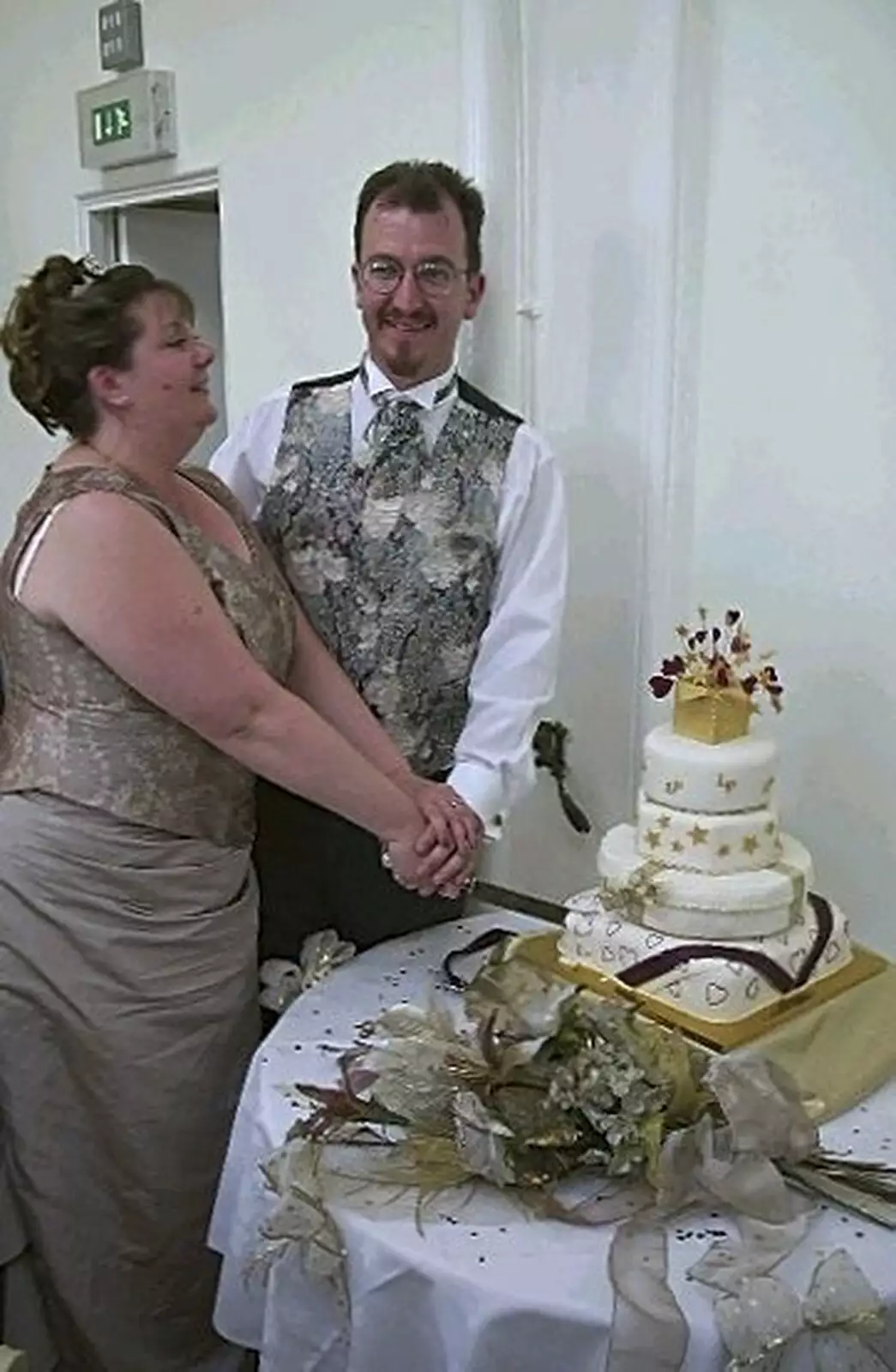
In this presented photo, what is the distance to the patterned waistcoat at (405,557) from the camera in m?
1.90

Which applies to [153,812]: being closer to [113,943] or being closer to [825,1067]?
[113,943]

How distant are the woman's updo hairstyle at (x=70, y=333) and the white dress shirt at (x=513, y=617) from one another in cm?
37

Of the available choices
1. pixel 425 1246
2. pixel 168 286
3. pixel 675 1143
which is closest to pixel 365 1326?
pixel 425 1246

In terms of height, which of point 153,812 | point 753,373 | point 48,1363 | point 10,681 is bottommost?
point 48,1363

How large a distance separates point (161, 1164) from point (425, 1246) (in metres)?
0.64

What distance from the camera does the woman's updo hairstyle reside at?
5.49ft

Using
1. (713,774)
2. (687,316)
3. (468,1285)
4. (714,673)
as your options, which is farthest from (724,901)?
(687,316)

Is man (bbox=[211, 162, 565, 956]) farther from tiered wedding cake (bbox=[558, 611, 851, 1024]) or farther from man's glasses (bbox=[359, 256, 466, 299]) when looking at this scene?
tiered wedding cake (bbox=[558, 611, 851, 1024])

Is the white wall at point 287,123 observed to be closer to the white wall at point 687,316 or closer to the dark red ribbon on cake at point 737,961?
the white wall at point 687,316

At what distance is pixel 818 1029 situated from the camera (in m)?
1.48

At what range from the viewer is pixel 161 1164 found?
5.70ft

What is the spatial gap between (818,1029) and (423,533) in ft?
2.61

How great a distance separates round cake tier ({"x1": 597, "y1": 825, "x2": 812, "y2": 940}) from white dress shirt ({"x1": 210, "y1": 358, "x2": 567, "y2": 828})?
0.36 meters

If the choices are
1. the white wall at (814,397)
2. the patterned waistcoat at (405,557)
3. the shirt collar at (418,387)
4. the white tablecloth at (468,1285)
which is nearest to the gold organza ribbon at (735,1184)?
the white tablecloth at (468,1285)
